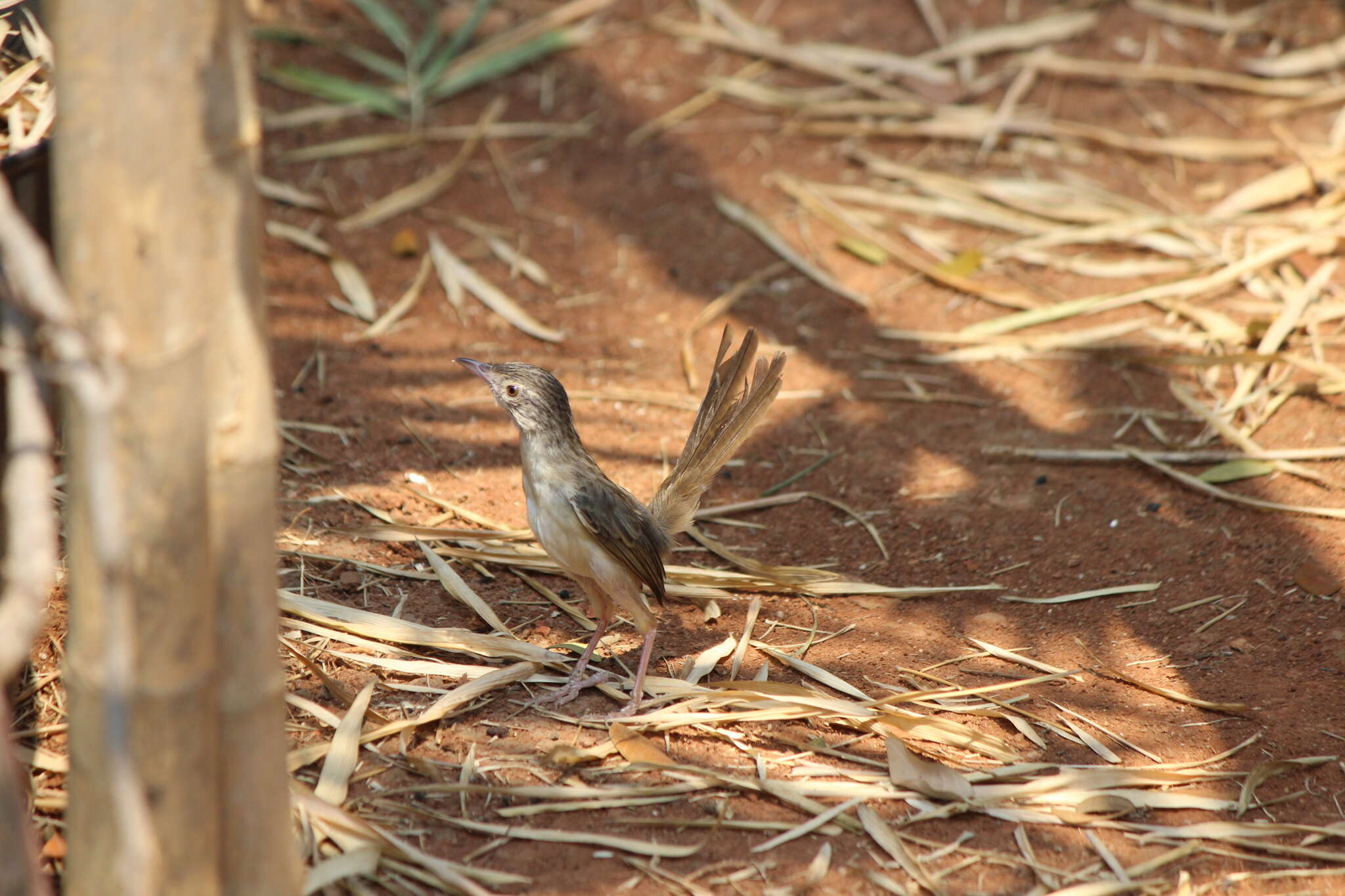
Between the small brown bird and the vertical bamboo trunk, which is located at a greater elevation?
the vertical bamboo trunk

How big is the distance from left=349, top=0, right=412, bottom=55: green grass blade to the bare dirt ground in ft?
0.81

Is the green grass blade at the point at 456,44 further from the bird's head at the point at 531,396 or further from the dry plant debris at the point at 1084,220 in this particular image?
the bird's head at the point at 531,396

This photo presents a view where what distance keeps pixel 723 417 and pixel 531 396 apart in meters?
0.75

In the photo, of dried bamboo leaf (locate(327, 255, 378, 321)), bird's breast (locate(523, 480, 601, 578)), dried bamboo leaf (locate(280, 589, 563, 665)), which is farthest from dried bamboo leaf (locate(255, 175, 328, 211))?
bird's breast (locate(523, 480, 601, 578))

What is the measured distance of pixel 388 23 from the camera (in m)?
8.73

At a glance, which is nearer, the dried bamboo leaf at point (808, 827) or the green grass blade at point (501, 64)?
the dried bamboo leaf at point (808, 827)

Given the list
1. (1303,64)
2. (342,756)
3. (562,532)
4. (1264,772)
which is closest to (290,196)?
(562,532)

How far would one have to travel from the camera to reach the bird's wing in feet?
13.5

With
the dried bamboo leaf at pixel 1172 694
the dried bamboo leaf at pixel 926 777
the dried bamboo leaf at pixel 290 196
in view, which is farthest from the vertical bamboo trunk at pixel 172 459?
the dried bamboo leaf at pixel 290 196

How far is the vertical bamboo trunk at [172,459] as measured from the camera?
2.07 metres

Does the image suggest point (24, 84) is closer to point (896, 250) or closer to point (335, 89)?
point (335, 89)

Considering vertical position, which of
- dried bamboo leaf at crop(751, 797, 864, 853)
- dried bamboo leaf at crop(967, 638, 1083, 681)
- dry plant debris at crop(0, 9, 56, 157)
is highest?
dry plant debris at crop(0, 9, 56, 157)

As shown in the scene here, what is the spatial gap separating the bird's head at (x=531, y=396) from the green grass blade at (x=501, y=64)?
4791mm

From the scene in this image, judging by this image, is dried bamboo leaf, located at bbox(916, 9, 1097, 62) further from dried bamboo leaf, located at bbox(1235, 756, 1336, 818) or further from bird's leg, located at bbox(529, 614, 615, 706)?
dried bamboo leaf, located at bbox(1235, 756, 1336, 818)
